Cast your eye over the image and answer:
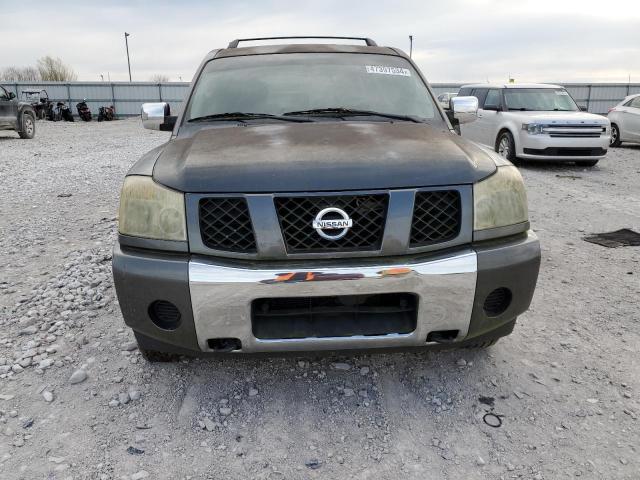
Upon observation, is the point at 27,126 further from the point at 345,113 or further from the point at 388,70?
the point at 345,113

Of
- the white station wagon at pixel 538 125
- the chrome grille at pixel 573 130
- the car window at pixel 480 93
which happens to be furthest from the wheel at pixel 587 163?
the car window at pixel 480 93

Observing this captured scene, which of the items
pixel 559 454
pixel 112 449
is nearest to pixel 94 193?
pixel 112 449

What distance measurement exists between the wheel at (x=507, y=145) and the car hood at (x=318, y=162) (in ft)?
26.8

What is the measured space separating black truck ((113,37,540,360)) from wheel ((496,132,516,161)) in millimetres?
8379

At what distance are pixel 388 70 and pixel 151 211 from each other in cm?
205

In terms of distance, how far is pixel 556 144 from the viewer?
9.45m

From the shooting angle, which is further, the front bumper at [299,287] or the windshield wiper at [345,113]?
the windshield wiper at [345,113]

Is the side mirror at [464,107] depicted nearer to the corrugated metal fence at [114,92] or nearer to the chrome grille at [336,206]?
the chrome grille at [336,206]

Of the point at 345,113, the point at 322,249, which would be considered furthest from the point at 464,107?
the point at 322,249

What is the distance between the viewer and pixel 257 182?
Answer: 6.69ft

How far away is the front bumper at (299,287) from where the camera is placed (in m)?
2.01

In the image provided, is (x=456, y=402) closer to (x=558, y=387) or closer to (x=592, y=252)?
(x=558, y=387)

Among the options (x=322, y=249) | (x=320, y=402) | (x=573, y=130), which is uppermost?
(x=322, y=249)

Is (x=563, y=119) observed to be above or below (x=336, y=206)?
below
